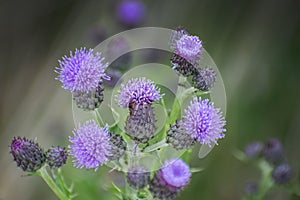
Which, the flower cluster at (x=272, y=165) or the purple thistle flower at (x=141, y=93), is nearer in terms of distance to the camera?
the purple thistle flower at (x=141, y=93)

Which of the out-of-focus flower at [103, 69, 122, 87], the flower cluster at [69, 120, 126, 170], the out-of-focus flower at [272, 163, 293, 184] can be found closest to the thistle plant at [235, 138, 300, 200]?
the out-of-focus flower at [272, 163, 293, 184]

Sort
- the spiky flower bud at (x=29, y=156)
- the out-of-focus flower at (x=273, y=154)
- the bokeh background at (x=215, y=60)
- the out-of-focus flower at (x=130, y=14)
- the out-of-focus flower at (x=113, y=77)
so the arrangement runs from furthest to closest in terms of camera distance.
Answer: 1. the bokeh background at (x=215, y=60)
2. the out-of-focus flower at (x=130, y=14)
3. the out-of-focus flower at (x=273, y=154)
4. the out-of-focus flower at (x=113, y=77)
5. the spiky flower bud at (x=29, y=156)

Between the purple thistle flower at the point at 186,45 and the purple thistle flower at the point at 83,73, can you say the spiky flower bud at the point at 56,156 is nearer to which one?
the purple thistle flower at the point at 83,73

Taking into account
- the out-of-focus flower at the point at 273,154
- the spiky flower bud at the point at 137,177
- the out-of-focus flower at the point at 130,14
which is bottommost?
the out-of-focus flower at the point at 273,154

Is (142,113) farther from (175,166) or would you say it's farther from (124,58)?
(124,58)

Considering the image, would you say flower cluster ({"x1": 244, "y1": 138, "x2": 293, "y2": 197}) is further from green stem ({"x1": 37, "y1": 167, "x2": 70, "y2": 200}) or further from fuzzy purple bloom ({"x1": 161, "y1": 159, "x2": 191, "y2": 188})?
green stem ({"x1": 37, "y1": 167, "x2": 70, "y2": 200})

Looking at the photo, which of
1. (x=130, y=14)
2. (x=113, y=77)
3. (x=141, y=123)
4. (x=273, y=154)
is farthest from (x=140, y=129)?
(x=130, y=14)

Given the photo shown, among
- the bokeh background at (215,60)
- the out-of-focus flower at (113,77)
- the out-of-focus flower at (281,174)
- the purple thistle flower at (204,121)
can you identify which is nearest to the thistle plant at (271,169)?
the out-of-focus flower at (281,174)

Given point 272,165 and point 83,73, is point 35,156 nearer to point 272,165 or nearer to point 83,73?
point 83,73
